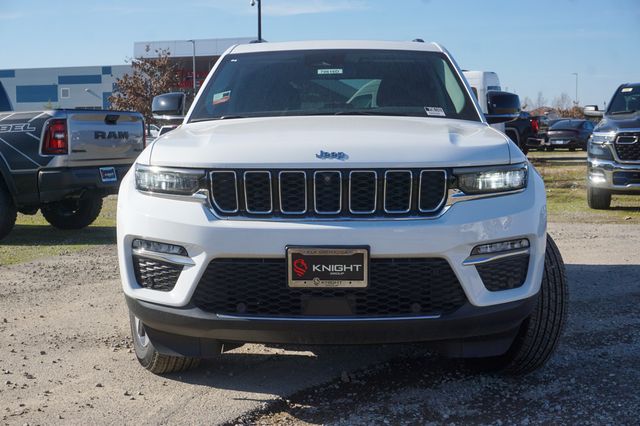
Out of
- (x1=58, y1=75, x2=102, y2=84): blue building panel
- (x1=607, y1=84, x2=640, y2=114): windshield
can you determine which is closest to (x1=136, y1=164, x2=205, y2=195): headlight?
(x1=607, y1=84, x2=640, y2=114): windshield

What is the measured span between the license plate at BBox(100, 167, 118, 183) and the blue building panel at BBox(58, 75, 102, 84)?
6005 cm

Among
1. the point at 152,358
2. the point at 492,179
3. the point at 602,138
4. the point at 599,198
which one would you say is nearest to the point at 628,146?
the point at 602,138

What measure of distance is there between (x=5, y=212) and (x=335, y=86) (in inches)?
211

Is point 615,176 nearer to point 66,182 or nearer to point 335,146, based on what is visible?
point 66,182

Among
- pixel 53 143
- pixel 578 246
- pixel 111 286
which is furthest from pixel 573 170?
pixel 111 286

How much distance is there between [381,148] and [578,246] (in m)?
5.77

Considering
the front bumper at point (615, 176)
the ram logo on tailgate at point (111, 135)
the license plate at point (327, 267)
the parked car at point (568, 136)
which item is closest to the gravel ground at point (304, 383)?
the license plate at point (327, 267)

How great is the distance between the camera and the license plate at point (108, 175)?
A: 9273 mm

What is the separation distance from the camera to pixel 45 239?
31.6ft

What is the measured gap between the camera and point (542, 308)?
12.7 feet

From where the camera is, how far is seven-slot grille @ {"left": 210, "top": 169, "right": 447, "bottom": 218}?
3.44 m

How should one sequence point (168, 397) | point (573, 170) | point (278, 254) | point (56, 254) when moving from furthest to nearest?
point (573, 170), point (56, 254), point (168, 397), point (278, 254)

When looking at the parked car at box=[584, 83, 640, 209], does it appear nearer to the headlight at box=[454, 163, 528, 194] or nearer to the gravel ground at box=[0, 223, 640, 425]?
the gravel ground at box=[0, 223, 640, 425]

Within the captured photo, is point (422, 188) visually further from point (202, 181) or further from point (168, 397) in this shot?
point (168, 397)
